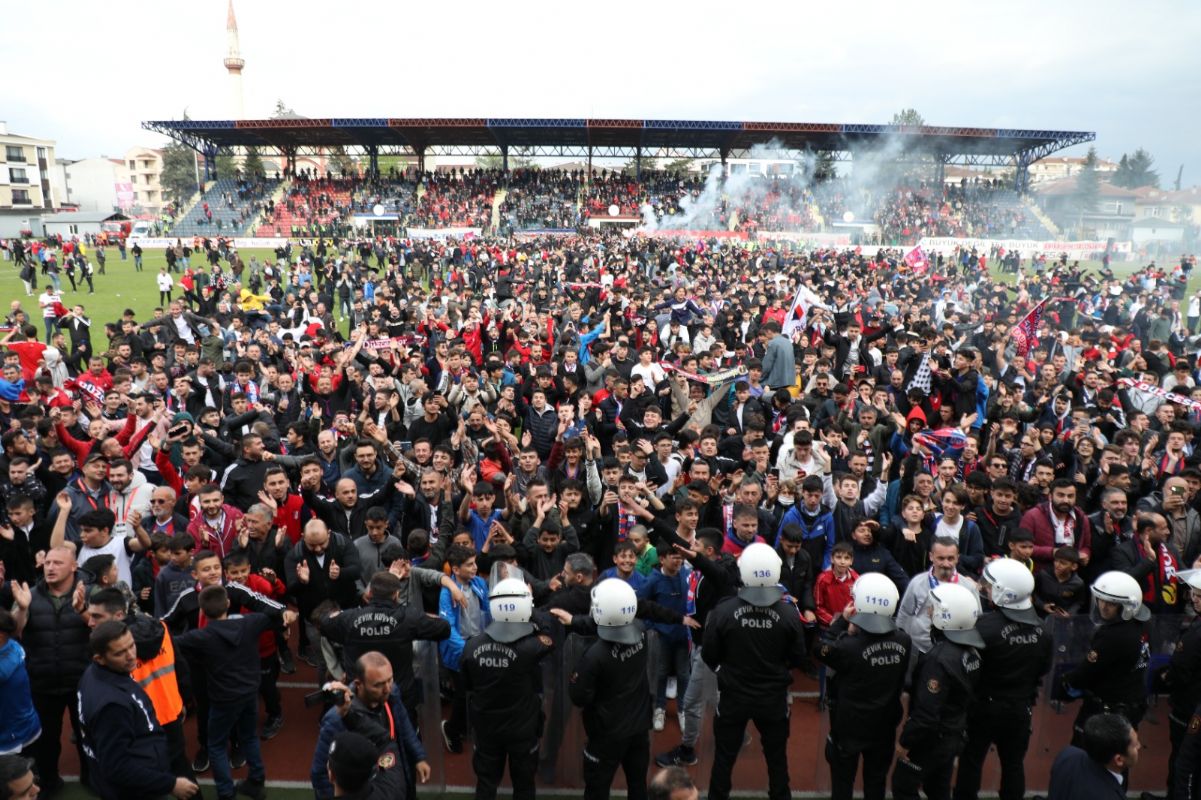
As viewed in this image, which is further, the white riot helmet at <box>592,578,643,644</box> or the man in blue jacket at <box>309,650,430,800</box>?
the white riot helmet at <box>592,578,643,644</box>

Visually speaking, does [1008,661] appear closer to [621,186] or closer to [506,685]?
[506,685]

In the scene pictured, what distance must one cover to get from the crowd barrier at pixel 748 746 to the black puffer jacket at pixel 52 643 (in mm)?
1926

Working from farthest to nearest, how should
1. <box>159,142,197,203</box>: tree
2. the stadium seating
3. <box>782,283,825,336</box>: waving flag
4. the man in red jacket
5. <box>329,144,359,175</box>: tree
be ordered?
<box>159,142,197,203</box>: tree
<box>329,144,359,175</box>: tree
the stadium seating
<box>782,283,825,336</box>: waving flag
the man in red jacket

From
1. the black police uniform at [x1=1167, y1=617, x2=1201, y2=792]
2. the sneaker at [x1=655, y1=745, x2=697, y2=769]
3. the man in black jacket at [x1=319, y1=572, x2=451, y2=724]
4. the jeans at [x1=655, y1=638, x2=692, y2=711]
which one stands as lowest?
the sneaker at [x1=655, y1=745, x2=697, y2=769]

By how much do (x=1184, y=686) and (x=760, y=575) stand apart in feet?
8.55

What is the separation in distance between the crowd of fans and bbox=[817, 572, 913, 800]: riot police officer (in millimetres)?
138

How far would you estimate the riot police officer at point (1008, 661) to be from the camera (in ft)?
13.4

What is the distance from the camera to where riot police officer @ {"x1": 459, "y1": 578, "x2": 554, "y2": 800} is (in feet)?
12.8

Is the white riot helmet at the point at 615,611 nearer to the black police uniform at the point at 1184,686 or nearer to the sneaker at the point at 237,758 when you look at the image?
the sneaker at the point at 237,758

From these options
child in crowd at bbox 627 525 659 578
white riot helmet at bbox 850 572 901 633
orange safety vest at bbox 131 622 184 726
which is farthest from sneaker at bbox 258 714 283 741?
white riot helmet at bbox 850 572 901 633

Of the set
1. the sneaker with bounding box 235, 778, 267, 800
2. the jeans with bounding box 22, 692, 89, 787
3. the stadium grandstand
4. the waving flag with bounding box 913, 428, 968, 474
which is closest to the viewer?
the jeans with bounding box 22, 692, 89, 787

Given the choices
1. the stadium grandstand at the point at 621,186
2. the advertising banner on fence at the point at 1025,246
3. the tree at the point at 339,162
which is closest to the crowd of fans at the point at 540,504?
the advertising banner on fence at the point at 1025,246

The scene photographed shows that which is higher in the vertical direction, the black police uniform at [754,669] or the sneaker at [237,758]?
the black police uniform at [754,669]

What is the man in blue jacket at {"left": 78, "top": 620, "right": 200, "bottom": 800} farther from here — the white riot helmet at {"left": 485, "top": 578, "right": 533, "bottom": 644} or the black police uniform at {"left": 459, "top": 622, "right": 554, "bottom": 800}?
the white riot helmet at {"left": 485, "top": 578, "right": 533, "bottom": 644}
